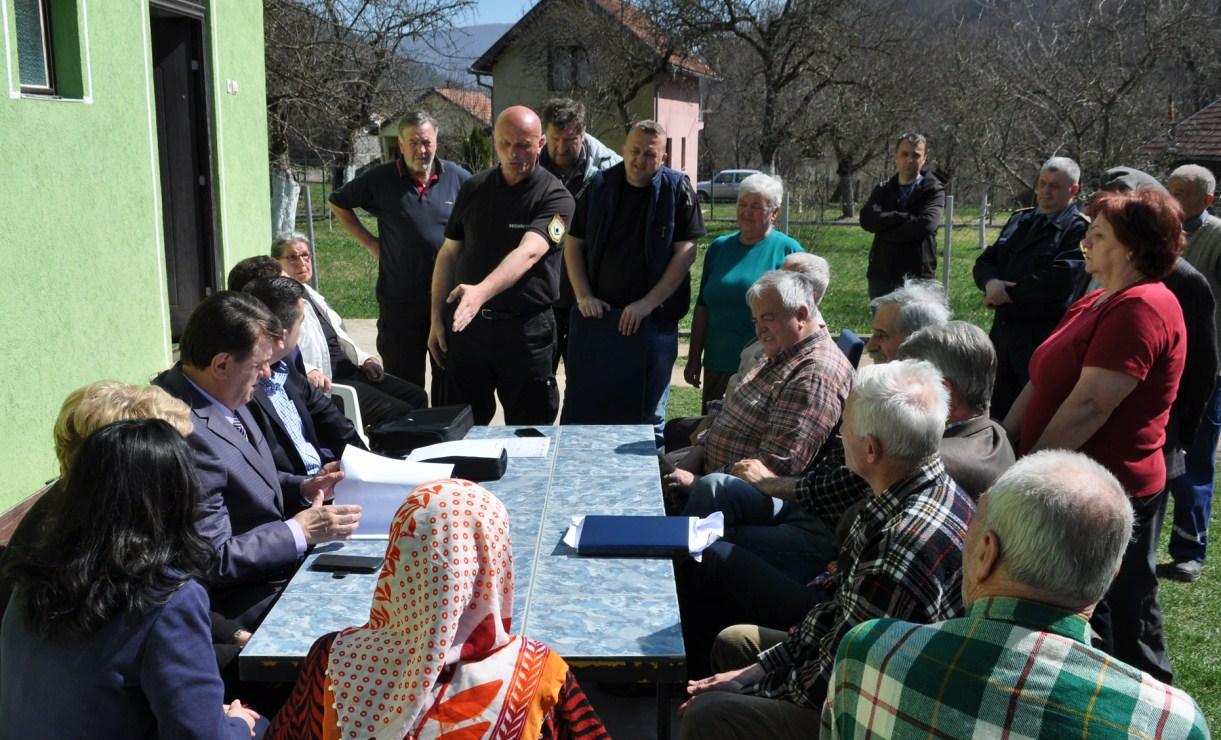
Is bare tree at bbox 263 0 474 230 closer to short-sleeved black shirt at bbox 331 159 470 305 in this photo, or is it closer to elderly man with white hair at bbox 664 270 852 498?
short-sleeved black shirt at bbox 331 159 470 305

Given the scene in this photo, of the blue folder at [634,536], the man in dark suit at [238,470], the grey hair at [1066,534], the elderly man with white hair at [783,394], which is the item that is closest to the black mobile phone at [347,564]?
the man in dark suit at [238,470]

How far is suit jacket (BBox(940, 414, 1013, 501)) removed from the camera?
292 centimetres

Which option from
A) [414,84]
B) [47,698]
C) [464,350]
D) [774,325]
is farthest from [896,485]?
[414,84]

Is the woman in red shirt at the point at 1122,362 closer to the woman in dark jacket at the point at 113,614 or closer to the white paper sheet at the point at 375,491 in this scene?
the white paper sheet at the point at 375,491

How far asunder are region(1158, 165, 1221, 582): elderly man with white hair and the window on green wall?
5.39m

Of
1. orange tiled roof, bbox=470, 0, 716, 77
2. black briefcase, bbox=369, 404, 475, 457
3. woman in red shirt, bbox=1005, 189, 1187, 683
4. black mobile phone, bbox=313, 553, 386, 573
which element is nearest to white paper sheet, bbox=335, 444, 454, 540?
black mobile phone, bbox=313, 553, 386, 573

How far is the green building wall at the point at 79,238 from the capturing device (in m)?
4.78

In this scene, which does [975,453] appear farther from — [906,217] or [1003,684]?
[906,217]

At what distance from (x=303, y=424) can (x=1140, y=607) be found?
3101 mm

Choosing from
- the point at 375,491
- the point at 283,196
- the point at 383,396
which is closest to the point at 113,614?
the point at 375,491

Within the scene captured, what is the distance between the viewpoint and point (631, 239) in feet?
18.3

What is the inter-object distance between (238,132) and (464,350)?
318cm

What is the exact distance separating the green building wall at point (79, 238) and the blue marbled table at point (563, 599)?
2580 mm

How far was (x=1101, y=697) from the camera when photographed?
165cm
